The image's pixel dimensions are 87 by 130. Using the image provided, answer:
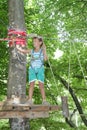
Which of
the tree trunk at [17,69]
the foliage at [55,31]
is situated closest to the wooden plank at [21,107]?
the tree trunk at [17,69]

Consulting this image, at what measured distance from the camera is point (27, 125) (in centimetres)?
584

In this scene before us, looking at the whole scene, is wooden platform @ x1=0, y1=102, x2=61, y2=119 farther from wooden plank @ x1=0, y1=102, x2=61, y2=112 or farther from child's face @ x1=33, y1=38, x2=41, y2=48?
child's face @ x1=33, y1=38, x2=41, y2=48

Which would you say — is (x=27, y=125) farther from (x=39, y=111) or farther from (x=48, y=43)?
(x=48, y=43)

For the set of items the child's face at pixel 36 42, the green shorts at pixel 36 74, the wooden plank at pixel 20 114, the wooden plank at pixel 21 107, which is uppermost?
the child's face at pixel 36 42

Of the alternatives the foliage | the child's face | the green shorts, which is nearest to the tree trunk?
the green shorts

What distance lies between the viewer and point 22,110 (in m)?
5.37

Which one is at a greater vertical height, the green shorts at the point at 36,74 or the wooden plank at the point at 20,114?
the green shorts at the point at 36,74

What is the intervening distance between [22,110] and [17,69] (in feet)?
2.94

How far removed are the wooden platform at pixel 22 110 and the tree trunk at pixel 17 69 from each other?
0.38 m

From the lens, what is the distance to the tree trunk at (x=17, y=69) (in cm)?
573

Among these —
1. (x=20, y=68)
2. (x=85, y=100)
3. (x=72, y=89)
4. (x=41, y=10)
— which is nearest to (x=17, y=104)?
(x=20, y=68)

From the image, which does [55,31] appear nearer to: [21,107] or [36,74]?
[36,74]

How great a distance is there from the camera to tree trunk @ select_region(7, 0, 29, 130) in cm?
573

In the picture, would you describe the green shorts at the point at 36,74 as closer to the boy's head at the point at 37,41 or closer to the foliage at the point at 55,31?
the boy's head at the point at 37,41
